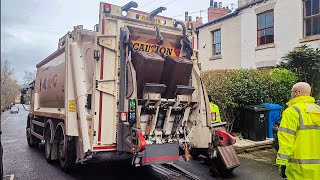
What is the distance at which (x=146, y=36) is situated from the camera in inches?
217

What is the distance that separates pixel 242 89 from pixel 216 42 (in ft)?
32.5

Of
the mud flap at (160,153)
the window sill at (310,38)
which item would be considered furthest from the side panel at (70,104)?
the window sill at (310,38)

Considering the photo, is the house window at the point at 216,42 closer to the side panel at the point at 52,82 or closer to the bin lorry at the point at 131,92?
the side panel at the point at 52,82

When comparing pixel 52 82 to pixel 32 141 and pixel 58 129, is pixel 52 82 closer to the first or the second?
pixel 58 129

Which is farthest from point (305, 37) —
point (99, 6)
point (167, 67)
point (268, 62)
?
point (99, 6)

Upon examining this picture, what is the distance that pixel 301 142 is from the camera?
3131 millimetres

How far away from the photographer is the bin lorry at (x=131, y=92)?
4992 millimetres

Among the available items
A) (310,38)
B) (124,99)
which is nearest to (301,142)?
(124,99)

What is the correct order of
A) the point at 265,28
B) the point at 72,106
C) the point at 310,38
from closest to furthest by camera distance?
the point at 72,106, the point at 310,38, the point at 265,28

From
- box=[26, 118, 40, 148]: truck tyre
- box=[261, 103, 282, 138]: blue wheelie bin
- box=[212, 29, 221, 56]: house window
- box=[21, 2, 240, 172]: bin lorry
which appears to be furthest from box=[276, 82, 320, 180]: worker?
box=[212, 29, 221, 56]: house window

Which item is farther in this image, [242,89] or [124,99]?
[242,89]

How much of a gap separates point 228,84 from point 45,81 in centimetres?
526

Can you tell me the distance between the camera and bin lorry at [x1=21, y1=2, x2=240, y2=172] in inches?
197

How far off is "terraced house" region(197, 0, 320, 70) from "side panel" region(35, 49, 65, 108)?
10.6 metres
